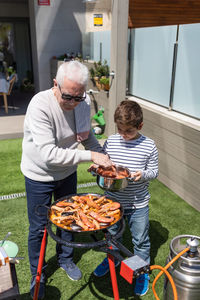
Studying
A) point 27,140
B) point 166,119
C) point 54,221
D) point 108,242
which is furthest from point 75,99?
point 166,119

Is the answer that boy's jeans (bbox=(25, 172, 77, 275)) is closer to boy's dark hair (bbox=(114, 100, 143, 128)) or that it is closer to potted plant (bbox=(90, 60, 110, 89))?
boy's dark hair (bbox=(114, 100, 143, 128))

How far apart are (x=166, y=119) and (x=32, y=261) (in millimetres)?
2842

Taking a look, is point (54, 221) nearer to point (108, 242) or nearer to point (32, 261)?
point (108, 242)

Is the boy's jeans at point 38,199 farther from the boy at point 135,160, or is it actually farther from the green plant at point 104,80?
the green plant at point 104,80

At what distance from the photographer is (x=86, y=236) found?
11.4 ft

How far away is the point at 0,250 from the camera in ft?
5.67

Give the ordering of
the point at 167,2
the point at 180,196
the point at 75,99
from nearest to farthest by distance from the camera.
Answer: the point at 75,99, the point at 180,196, the point at 167,2

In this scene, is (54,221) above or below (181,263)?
above

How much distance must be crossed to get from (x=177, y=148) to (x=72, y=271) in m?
2.32

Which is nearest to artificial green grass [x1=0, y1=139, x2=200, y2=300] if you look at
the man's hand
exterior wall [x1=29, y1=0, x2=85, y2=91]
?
the man's hand

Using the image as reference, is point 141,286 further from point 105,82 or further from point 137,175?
point 105,82

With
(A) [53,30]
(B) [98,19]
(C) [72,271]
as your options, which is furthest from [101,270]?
(A) [53,30]

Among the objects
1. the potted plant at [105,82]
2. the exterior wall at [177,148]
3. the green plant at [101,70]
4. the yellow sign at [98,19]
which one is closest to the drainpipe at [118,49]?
the exterior wall at [177,148]

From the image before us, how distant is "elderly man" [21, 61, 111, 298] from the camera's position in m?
1.92
